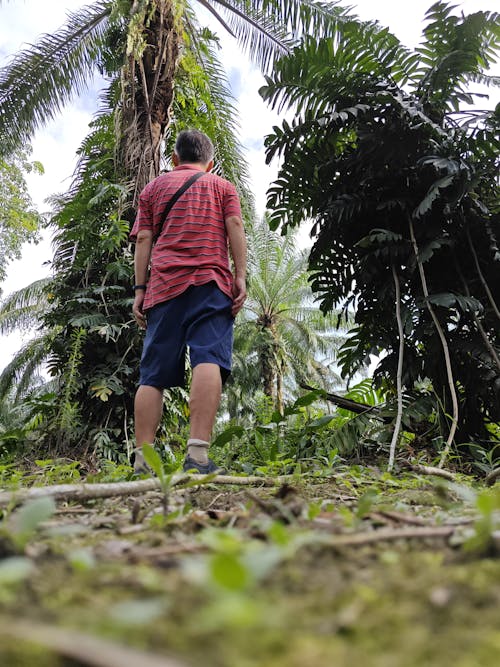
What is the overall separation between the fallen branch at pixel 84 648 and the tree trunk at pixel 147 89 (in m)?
4.30

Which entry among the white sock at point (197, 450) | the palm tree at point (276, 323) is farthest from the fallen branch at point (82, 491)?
Result: the palm tree at point (276, 323)

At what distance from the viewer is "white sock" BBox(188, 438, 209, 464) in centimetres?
210

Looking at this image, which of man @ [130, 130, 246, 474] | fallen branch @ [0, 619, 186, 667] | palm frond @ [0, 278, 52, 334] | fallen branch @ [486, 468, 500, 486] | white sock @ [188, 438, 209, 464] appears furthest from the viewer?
palm frond @ [0, 278, 52, 334]

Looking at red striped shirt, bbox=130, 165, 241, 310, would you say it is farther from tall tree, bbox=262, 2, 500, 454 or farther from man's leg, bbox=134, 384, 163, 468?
tall tree, bbox=262, 2, 500, 454

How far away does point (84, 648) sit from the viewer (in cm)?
28

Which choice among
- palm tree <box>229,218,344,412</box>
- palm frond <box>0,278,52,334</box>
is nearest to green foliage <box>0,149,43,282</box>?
palm frond <box>0,278,52,334</box>

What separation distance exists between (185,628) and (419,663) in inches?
5.7

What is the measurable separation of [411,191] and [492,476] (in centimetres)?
182

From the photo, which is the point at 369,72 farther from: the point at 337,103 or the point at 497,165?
the point at 497,165

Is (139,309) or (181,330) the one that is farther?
(139,309)

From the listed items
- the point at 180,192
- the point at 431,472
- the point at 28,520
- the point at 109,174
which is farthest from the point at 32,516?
the point at 109,174

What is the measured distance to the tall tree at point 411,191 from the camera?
282 cm

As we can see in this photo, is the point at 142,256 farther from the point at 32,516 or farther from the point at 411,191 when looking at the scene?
the point at 32,516

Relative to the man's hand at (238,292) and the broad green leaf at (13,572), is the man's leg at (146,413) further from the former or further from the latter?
the broad green leaf at (13,572)
